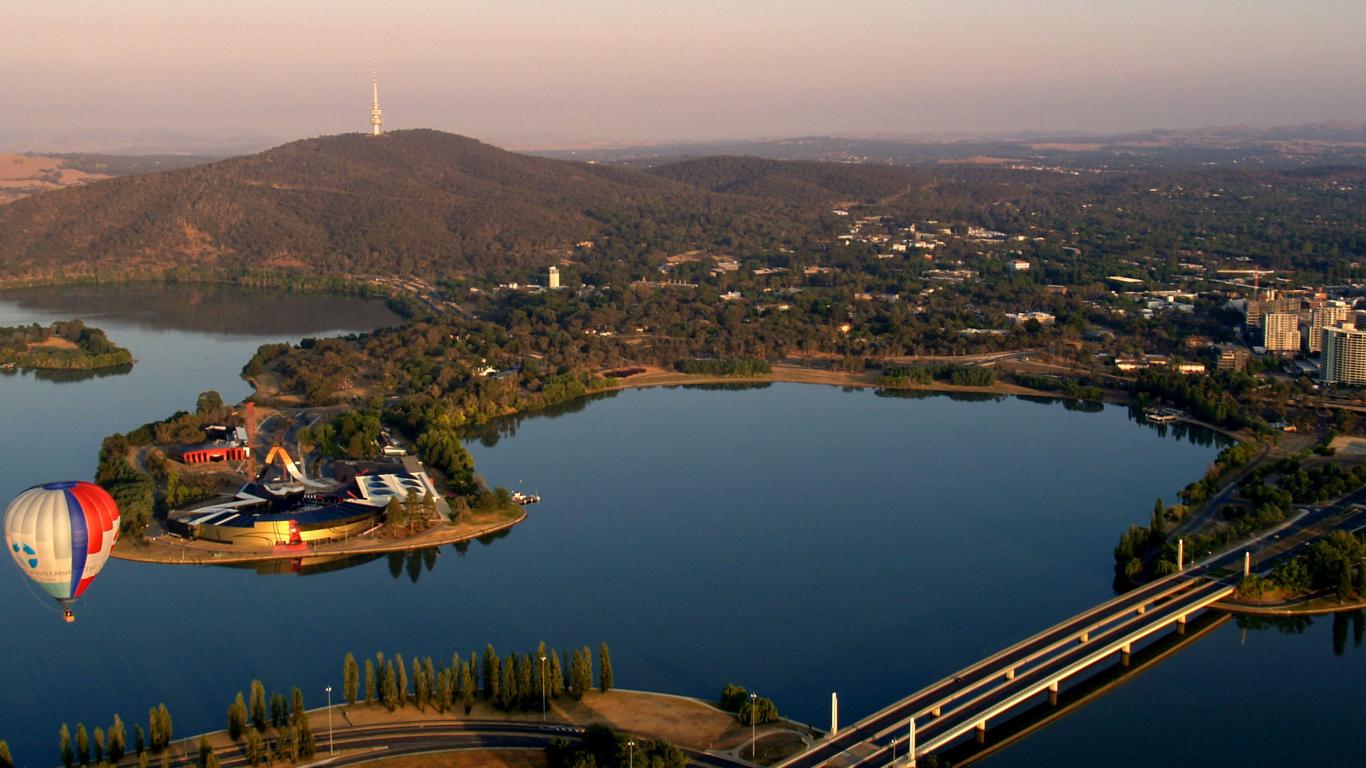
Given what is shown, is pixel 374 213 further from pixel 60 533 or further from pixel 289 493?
pixel 60 533

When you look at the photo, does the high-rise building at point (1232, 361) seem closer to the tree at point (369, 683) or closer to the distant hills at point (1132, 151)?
the tree at point (369, 683)

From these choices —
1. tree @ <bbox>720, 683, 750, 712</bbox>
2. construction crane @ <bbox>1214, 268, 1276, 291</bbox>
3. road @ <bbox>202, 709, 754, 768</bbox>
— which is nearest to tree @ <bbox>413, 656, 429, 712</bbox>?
road @ <bbox>202, 709, 754, 768</bbox>

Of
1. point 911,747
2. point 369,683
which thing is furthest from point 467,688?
point 911,747

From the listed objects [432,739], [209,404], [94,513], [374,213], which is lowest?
[432,739]

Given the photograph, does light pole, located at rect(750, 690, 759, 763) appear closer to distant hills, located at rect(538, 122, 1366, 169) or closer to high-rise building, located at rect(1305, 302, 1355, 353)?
high-rise building, located at rect(1305, 302, 1355, 353)

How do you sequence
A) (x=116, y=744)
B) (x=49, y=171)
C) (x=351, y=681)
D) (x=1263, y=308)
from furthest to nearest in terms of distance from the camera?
(x=49, y=171) → (x=1263, y=308) → (x=351, y=681) → (x=116, y=744)

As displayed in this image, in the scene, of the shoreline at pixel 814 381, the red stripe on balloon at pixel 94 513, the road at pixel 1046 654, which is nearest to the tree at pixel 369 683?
the red stripe on balloon at pixel 94 513
